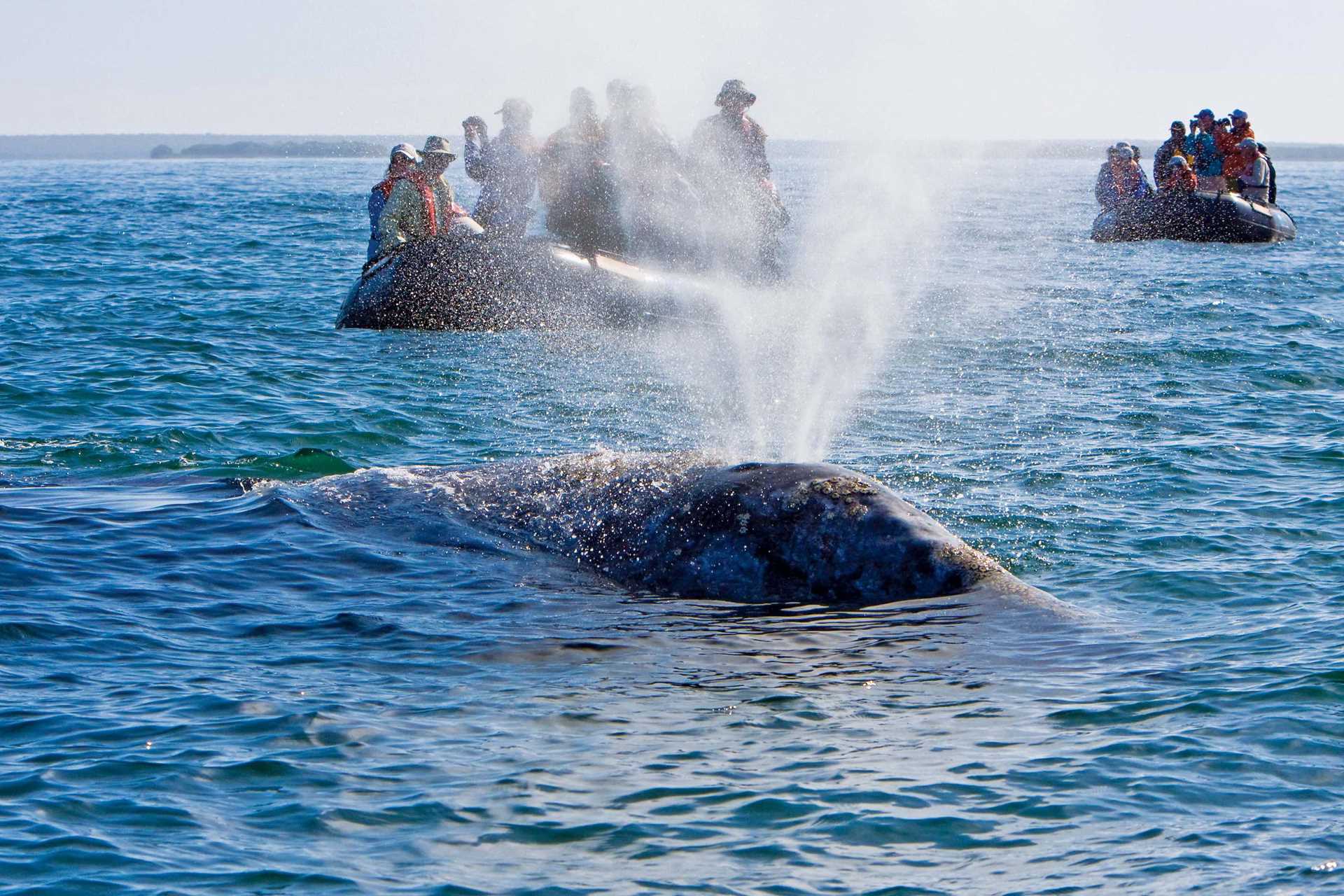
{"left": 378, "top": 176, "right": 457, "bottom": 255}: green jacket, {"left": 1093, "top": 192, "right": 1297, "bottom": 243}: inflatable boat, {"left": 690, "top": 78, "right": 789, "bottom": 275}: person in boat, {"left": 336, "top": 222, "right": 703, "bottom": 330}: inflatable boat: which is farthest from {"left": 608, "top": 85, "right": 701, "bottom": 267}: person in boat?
{"left": 1093, "top": 192, "right": 1297, "bottom": 243}: inflatable boat

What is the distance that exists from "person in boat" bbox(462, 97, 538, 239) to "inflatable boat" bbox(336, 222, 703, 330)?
5.92ft

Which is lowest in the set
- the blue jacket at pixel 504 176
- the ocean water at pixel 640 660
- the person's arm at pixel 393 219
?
the ocean water at pixel 640 660

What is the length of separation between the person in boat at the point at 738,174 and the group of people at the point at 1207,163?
31.1ft

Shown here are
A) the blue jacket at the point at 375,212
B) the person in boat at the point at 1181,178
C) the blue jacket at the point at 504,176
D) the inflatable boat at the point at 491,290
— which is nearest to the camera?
the inflatable boat at the point at 491,290

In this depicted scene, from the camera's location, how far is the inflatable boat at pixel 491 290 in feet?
61.0

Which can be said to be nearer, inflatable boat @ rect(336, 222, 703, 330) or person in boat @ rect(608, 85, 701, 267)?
inflatable boat @ rect(336, 222, 703, 330)

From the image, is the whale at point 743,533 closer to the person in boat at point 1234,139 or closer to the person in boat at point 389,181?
the person in boat at point 389,181

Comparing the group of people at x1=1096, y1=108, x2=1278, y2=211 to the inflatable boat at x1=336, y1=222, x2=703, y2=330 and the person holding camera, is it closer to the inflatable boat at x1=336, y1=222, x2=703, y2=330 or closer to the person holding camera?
the person holding camera

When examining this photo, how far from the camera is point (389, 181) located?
62.1 feet

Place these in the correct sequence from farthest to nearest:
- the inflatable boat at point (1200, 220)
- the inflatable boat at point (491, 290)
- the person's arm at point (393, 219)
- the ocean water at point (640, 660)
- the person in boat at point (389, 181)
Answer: the inflatable boat at point (1200, 220) → the person's arm at point (393, 219) → the inflatable boat at point (491, 290) → the person in boat at point (389, 181) → the ocean water at point (640, 660)

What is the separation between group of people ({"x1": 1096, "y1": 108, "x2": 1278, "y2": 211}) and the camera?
31688mm

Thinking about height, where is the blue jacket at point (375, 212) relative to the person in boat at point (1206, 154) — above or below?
below

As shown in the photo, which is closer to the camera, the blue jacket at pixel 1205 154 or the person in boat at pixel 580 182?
the person in boat at pixel 580 182

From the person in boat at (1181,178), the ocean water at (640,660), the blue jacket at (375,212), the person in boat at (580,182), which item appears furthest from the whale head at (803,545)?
the person in boat at (1181,178)
